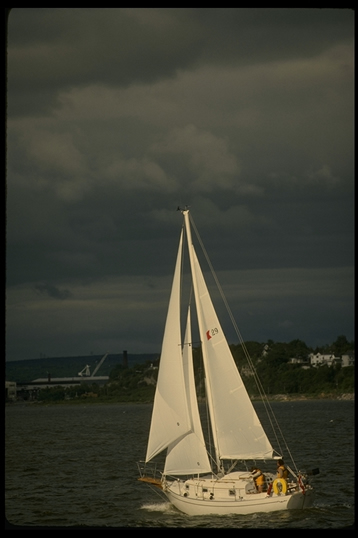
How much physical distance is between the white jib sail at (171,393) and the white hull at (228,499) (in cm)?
132

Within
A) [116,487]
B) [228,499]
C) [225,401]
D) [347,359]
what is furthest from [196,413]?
[347,359]

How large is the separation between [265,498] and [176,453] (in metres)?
2.94

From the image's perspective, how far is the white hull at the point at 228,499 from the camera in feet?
71.0

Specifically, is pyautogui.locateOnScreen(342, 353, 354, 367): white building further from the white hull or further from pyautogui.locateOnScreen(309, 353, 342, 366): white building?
the white hull

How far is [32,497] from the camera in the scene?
3091 cm

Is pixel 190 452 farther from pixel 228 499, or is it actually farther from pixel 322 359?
pixel 322 359

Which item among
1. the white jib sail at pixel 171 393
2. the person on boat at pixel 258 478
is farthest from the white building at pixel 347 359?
the person on boat at pixel 258 478

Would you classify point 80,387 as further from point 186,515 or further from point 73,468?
point 186,515

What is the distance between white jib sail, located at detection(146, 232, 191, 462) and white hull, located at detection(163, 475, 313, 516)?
4.34 feet

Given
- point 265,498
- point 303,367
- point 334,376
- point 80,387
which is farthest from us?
point 80,387

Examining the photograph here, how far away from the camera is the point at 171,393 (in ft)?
76.3

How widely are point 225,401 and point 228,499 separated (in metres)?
2.69
